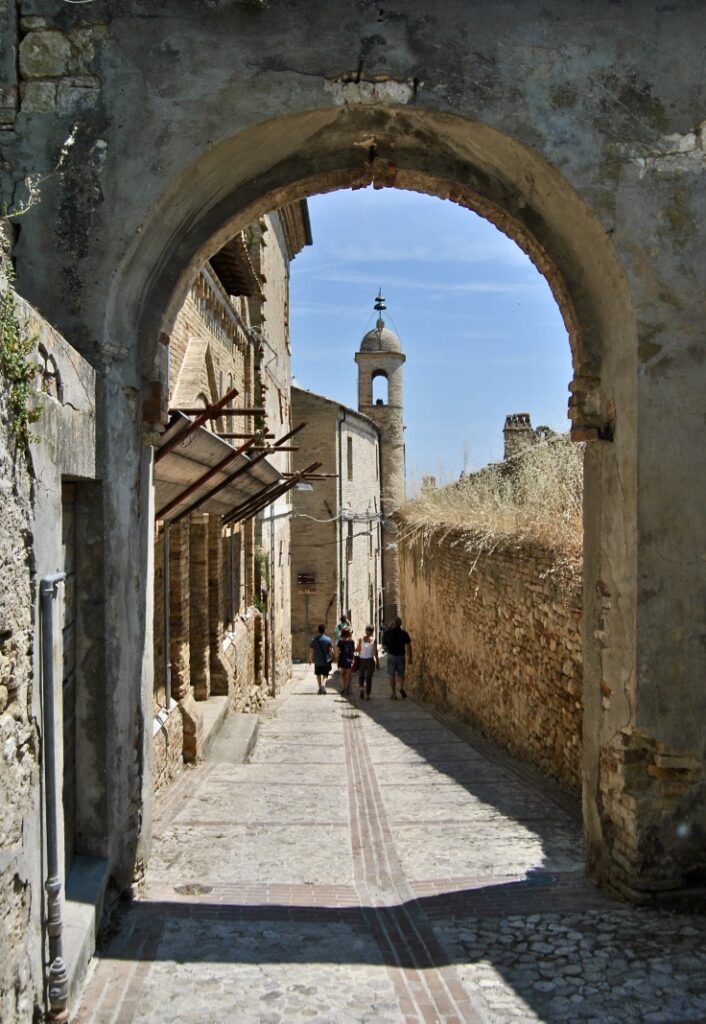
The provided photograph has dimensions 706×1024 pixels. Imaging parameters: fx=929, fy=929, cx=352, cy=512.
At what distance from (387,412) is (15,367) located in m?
32.7

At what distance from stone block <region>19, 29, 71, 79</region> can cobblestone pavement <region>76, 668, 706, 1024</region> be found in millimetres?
4895

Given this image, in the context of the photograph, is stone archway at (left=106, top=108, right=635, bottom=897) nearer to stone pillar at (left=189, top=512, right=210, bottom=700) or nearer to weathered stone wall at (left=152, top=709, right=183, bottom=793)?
weathered stone wall at (left=152, top=709, right=183, bottom=793)

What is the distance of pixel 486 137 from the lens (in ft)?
19.0

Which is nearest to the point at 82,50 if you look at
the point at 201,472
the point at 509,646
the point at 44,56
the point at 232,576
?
the point at 44,56

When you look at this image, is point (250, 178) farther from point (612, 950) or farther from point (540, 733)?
point (540, 733)

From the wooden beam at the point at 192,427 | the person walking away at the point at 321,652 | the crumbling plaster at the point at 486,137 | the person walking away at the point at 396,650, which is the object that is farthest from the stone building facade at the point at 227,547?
the crumbling plaster at the point at 486,137

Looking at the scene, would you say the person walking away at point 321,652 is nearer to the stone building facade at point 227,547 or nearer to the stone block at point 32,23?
the stone building facade at point 227,547

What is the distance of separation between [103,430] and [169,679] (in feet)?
14.6

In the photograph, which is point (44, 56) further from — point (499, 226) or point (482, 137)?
point (499, 226)

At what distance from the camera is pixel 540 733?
30.4 feet

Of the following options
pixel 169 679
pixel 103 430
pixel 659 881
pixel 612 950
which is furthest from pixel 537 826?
pixel 103 430

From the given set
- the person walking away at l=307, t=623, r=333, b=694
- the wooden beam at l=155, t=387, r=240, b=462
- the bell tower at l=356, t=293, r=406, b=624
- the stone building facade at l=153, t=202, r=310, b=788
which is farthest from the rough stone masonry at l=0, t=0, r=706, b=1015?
the bell tower at l=356, t=293, r=406, b=624

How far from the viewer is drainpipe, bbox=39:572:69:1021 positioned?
3.86 metres

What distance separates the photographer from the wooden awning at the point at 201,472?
646 centimetres
